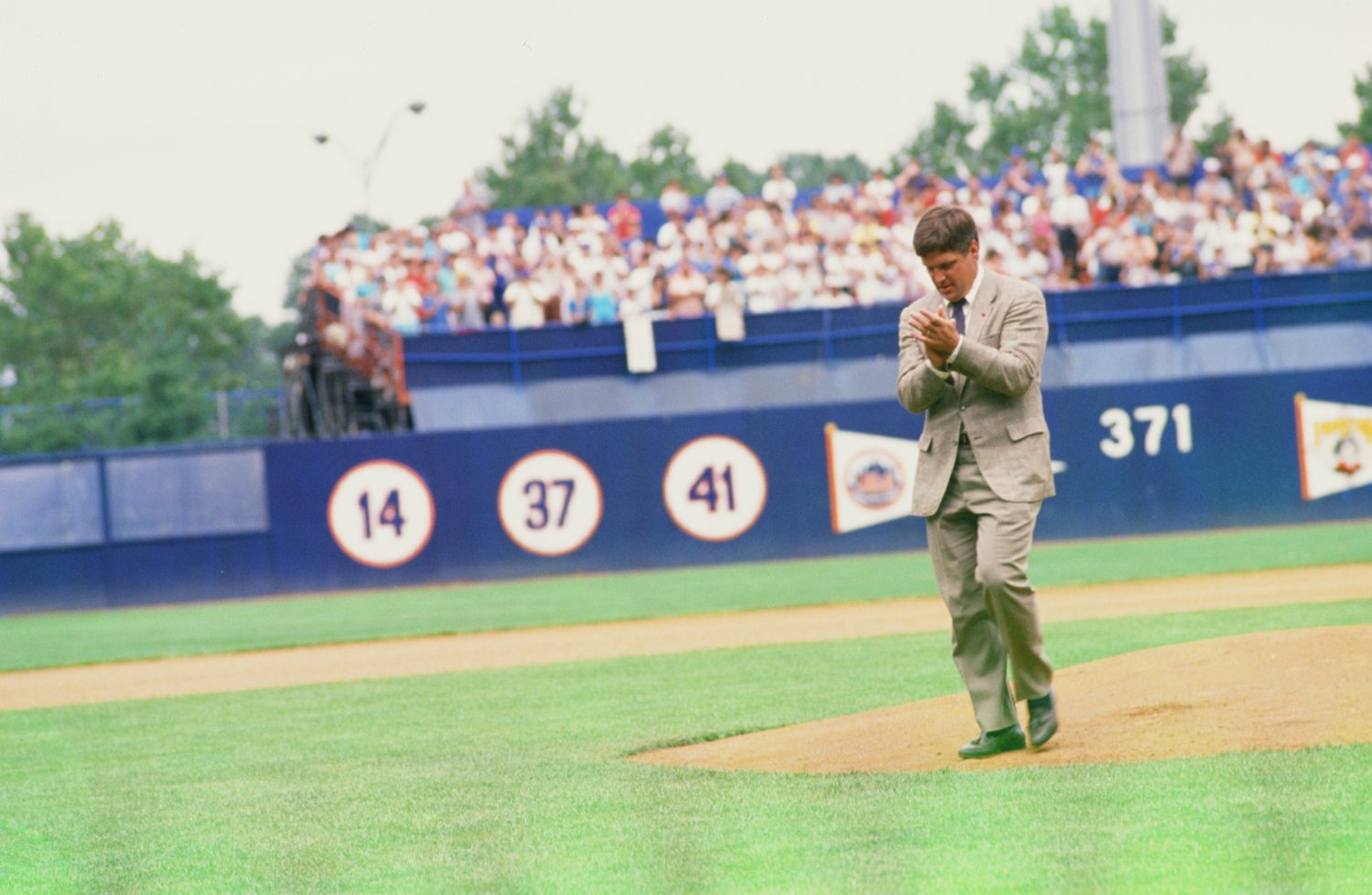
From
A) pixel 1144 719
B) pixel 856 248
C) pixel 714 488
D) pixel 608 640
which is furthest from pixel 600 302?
pixel 1144 719

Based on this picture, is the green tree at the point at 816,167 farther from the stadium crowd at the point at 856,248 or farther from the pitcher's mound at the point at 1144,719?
the pitcher's mound at the point at 1144,719

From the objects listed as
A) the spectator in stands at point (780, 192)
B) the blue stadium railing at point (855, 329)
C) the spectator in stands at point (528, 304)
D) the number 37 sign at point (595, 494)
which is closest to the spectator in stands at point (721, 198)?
the spectator in stands at point (780, 192)

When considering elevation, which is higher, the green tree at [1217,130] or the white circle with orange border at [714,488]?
the green tree at [1217,130]

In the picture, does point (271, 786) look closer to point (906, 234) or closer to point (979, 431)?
point (979, 431)

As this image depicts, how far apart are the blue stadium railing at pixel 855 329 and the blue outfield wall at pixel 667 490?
1.29 m

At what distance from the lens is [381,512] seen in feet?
70.6

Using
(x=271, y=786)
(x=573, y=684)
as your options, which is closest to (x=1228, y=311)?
(x=573, y=684)

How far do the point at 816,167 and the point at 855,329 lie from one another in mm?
83577

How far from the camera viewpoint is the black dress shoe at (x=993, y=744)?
251 inches

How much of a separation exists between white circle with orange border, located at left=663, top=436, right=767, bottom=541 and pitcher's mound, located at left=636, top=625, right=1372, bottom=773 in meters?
12.9

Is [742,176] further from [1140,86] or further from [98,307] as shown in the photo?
[1140,86]

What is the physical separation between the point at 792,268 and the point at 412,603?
7.51 meters

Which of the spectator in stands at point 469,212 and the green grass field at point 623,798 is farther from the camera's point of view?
the spectator in stands at point 469,212

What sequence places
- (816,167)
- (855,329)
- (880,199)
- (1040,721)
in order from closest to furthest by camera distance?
1. (1040,721)
2. (855,329)
3. (880,199)
4. (816,167)
